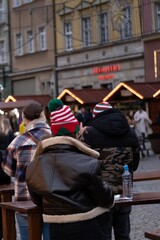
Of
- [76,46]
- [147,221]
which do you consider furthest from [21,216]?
[76,46]

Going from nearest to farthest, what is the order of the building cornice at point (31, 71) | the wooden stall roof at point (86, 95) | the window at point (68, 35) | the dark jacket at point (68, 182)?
the dark jacket at point (68, 182)
the wooden stall roof at point (86, 95)
the window at point (68, 35)
the building cornice at point (31, 71)

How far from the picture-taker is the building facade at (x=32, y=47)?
4309 centimetres

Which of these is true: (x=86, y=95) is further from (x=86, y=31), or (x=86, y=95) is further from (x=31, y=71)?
(x=31, y=71)

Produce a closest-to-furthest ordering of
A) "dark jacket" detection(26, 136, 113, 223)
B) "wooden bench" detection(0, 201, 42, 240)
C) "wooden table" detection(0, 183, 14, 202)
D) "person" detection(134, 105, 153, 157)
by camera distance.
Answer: "dark jacket" detection(26, 136, 113, 223), "wooden bench" detection(0, 201, 42, 240), "wooden table" detection(0, 183, 14, 202), "person" detection(134, 105, 153, 157)

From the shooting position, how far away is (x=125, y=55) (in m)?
37.1

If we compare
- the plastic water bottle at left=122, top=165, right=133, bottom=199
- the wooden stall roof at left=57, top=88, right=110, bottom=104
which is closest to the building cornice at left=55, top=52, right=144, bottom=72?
the wooden stall roof at left=57, top=88, right=110, bottom=104

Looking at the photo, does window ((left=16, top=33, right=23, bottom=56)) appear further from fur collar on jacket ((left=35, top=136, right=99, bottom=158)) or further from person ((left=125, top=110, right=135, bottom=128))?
fur collar on jacket ((left=35, top=136, right=99, bottom=158))

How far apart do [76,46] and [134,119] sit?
16.5 meters

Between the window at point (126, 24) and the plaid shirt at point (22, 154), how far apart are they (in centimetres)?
3036

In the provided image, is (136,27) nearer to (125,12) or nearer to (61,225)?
(125,12)

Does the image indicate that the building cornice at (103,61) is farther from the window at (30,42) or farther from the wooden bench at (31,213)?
the wooden bench at (31,213)

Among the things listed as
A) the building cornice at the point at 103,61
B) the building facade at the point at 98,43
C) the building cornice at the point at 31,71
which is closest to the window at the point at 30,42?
the building cornice at the point at 31,71

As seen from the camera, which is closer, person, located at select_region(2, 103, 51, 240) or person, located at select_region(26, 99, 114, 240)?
person, located at select_region(26, 99, 114, 240)

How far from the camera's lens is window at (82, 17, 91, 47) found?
133 ft
